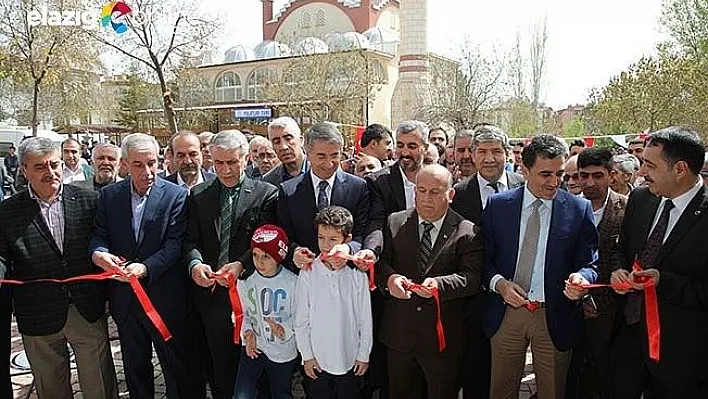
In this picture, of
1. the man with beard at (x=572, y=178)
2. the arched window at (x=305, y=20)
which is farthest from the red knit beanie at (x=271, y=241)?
the arched window at (x=305, y=20)

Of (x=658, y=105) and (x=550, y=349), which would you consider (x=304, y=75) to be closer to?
(x=658, y=105)

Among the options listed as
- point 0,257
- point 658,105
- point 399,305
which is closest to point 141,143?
point 0,257

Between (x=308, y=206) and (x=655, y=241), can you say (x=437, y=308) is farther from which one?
(x=655, y=241)

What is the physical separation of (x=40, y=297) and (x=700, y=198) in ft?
14.3

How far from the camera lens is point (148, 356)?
420 centimetres

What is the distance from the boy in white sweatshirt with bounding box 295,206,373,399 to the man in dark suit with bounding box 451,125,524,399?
1035mm

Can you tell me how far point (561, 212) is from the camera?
3633 mm

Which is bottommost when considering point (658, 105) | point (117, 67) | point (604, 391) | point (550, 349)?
point (604, 391)

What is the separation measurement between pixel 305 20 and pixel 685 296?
221 ft

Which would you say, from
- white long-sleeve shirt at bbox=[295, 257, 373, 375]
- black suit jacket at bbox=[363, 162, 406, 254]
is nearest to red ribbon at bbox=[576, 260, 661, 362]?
white long-sleeve shirt at bbox=[295, 257, 373, 375]

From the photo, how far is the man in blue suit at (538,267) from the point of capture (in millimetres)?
3600

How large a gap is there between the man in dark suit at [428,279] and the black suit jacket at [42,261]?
2.18 m

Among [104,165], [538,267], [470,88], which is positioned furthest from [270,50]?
[538,267]

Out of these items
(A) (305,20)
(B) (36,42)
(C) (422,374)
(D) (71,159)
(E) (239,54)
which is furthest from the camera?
(A) (305,20)
